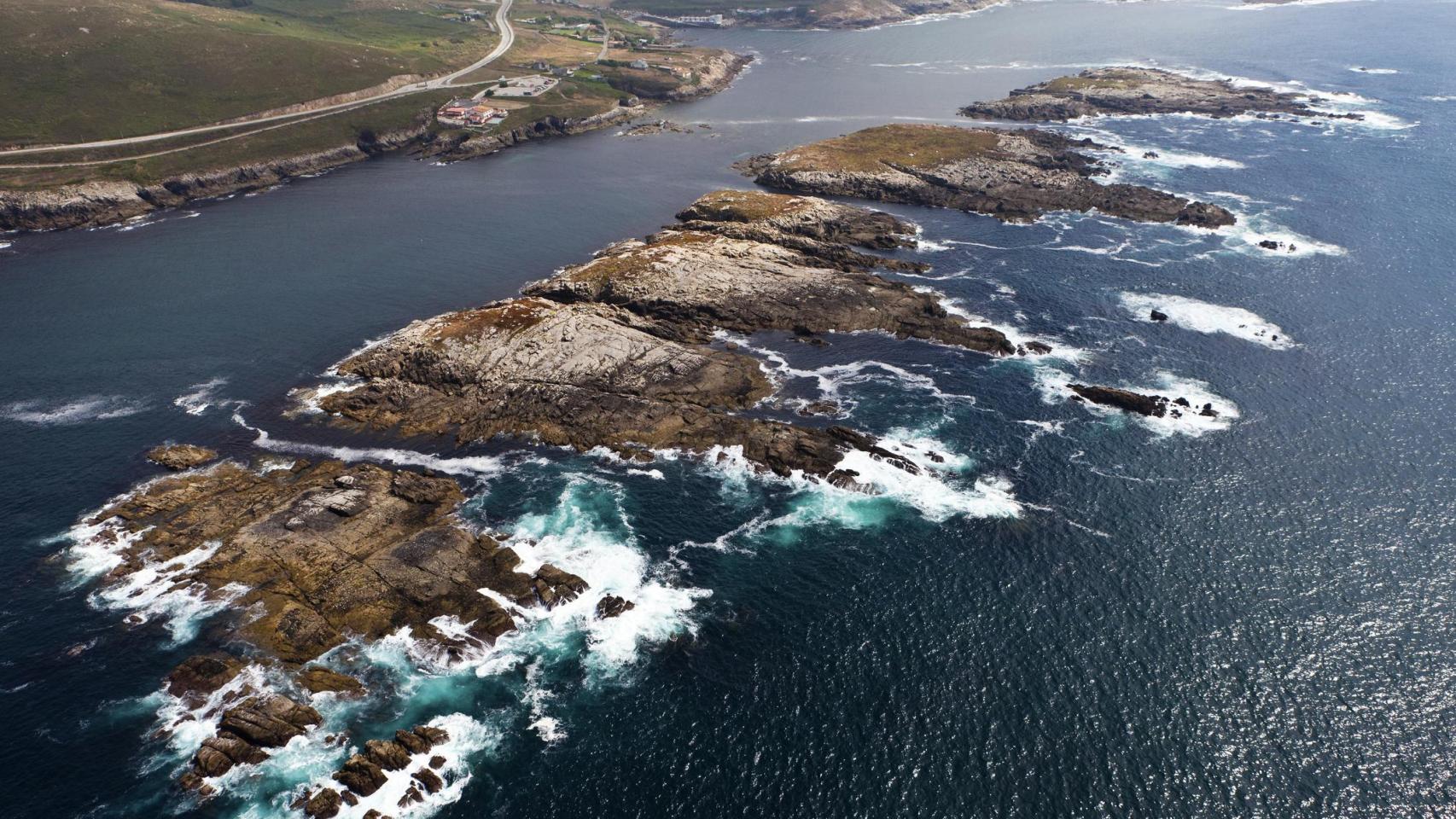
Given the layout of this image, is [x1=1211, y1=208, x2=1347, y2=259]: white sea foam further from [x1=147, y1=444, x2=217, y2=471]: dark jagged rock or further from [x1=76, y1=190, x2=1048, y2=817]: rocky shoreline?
[x1=147, y1=444, x2=217, y2=471]: dark jagged rock

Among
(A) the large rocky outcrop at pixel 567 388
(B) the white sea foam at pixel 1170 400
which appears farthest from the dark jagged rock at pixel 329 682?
(B) the white sea foam at pixel 1170 400

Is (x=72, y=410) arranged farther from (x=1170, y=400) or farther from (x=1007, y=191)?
(x=1007, y=191)

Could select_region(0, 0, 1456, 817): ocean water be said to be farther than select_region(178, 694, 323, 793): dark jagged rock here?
No

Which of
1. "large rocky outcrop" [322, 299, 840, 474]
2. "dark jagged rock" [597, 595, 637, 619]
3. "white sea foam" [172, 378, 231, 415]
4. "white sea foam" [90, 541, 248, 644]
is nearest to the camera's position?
"white sea foam" [90, 541, 248, 644]

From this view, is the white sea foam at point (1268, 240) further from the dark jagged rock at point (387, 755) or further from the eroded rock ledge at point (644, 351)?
the dark jagged rock at point (387, 755)

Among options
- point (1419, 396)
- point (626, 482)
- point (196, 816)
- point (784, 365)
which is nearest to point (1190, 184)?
point (1419, 396)

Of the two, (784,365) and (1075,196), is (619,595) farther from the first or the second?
(1075,196)

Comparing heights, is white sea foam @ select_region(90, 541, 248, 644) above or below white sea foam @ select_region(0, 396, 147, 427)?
below

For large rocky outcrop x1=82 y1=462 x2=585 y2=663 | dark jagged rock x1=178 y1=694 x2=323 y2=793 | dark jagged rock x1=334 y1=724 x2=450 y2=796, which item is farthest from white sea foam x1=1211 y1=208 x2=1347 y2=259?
dark jagged rock x1=178 y1=694 x2=323 y2=793

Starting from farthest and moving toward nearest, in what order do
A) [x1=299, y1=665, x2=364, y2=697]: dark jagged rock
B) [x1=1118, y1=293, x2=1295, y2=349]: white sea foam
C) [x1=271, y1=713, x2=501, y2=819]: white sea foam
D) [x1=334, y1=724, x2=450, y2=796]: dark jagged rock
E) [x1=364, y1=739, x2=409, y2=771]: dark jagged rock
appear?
[x1=1118, y1=293, x2=1295, y2=349]: white sea foam < [x1=299, y1=665, x2=364, y2=697]: dark jagged rock < [x1=364, y1=739, x2=409, y2=771]: dark jagged rock < [x1=334, y1=724, x2=450, y2=796]: dark jagged rock < [x1=271, y1=713, x2=501, y2=819]: white sea foam
